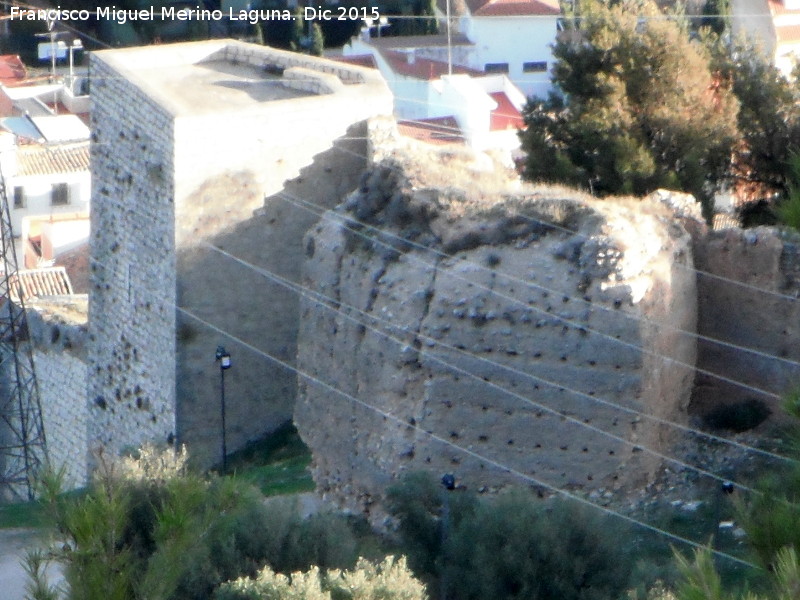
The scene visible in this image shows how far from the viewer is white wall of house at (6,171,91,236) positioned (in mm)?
31828

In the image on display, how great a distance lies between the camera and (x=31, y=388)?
61.6 feet

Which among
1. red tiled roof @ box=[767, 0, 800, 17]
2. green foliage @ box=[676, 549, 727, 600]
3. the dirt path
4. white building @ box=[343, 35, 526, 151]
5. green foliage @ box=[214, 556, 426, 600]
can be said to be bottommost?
the dirt path

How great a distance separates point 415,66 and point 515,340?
86.0 ft

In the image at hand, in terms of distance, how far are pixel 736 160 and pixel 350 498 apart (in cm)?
817

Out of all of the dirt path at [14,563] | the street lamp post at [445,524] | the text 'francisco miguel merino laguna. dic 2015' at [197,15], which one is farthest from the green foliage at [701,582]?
the text 'francisco miguel merino laguna. dic 2015' at [197,15]

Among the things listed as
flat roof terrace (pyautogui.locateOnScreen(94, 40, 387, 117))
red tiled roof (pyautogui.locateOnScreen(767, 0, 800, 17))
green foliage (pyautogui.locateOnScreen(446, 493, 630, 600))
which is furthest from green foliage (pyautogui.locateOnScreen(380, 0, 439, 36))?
green foliage (pyautogui.locateOnScreen(446, 493, 630, 600))

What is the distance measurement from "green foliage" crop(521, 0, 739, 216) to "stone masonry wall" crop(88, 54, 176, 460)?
17.5 feet

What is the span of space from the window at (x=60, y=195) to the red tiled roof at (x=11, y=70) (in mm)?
6686

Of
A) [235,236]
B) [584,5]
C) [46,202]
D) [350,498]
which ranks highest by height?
[584,5]

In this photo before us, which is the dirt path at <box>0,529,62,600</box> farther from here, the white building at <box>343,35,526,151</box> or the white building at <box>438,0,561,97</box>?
the white building at <box>438,0,561,97</box>

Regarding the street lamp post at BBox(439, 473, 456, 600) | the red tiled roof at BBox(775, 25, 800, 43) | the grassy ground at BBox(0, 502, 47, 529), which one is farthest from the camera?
the red tiled roof at BBox(775, 25, 800, 43)

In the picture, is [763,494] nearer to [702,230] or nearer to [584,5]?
[702,230]

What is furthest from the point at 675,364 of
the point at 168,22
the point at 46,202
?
the point at 168,22

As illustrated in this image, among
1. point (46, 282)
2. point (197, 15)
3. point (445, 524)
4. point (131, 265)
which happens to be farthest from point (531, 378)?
point (197, 15)
